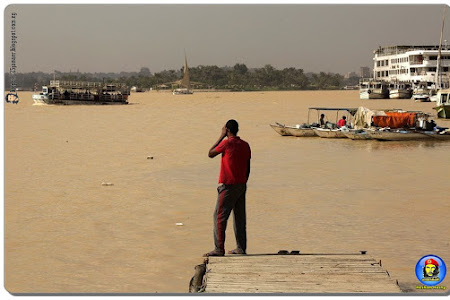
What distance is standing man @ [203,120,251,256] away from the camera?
6.70 m

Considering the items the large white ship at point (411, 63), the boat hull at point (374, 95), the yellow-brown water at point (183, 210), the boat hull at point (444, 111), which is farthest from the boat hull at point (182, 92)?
the yellow-brown water at point (183, 210)

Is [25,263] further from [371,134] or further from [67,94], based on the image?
[67,94]

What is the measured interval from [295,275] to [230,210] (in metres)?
1.06

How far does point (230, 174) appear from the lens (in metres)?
6.77

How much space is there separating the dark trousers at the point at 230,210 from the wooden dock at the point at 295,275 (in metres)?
0.36

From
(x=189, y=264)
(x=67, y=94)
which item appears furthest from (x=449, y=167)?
(x=67, y=94)

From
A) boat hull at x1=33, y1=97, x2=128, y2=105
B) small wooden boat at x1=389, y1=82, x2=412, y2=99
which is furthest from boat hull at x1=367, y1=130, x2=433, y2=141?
small wooden boat at x1=389, y1=82, x2=412, y2=99

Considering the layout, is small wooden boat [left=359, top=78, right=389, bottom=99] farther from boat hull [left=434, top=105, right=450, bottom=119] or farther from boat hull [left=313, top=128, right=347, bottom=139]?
boat hull [left=313, top=128, right=347, bottom=139]

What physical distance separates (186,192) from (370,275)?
7602 millimetres

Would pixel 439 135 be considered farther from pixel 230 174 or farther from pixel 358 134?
pixel 230 174

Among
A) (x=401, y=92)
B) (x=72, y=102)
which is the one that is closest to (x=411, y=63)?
(x=401, y=92)

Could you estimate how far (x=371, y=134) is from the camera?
2458cm

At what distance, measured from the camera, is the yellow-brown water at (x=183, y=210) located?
8.08m

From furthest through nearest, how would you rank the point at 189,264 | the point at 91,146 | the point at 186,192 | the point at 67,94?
the point at 67,94 < the point at 91,146 < the point at 186,192 < the point at 189,264
